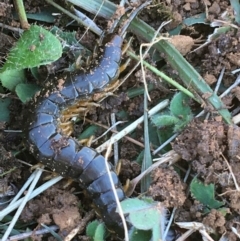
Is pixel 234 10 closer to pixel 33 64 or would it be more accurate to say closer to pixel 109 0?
pixel 109 0

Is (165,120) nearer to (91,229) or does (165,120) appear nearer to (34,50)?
(91,229)

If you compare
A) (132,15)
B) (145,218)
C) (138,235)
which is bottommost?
(138,235)

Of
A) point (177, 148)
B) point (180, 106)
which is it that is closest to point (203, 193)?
point (177, 148)

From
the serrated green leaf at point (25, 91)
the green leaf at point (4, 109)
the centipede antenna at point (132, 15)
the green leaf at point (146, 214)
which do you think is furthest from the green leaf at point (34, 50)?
the green leaf at point (146, 214)

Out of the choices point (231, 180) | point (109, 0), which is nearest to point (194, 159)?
point (231, 180)

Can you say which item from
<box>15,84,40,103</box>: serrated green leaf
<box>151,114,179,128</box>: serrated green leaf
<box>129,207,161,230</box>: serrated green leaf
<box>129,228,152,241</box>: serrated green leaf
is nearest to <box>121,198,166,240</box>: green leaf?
<box>129,207,161,230</box>: serrated green leaf

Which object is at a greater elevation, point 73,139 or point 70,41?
point 70,41

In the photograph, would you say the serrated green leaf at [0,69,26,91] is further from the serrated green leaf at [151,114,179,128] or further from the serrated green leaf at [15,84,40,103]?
the serrated green leaf at [151,114,179,128]
